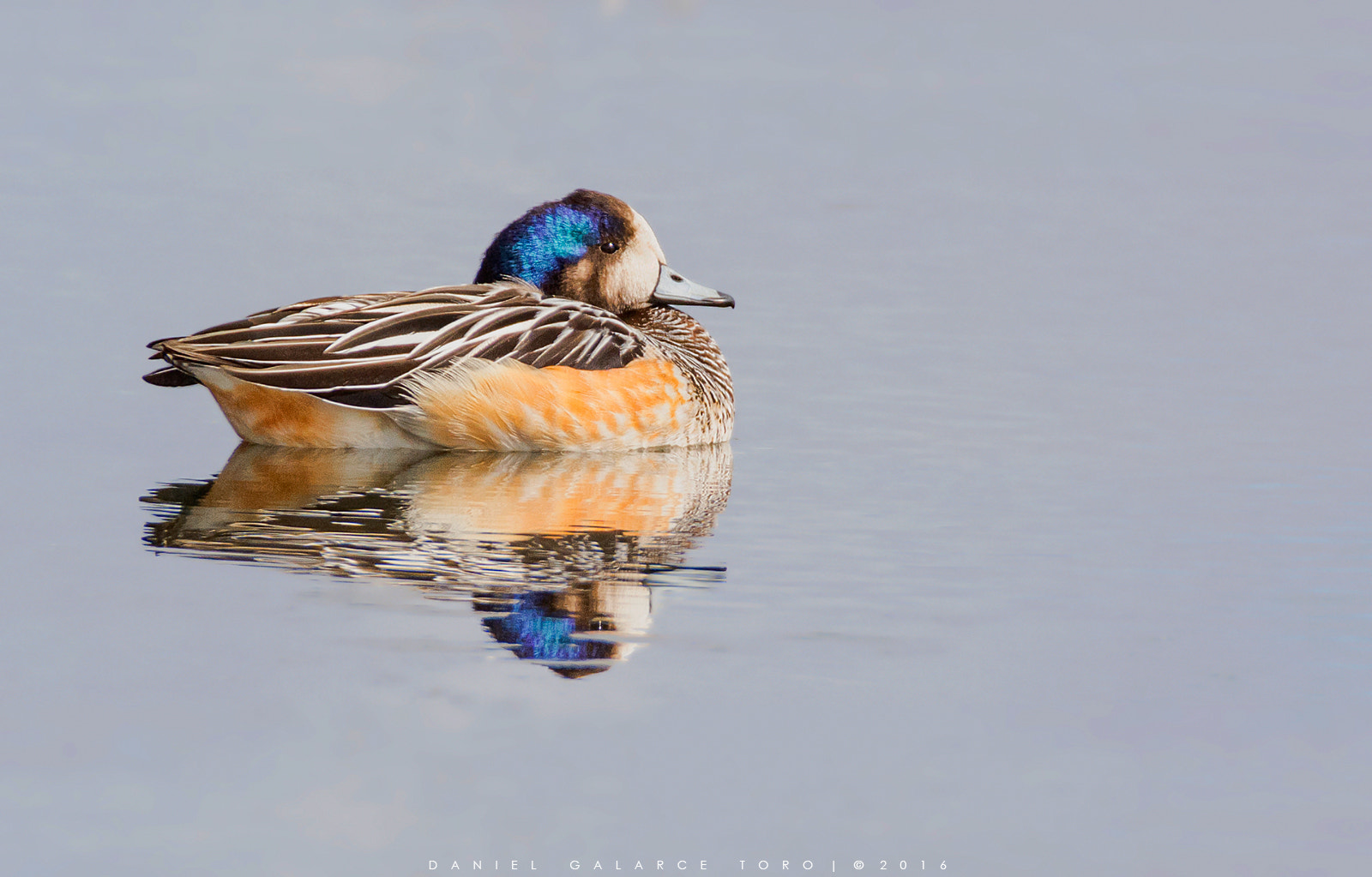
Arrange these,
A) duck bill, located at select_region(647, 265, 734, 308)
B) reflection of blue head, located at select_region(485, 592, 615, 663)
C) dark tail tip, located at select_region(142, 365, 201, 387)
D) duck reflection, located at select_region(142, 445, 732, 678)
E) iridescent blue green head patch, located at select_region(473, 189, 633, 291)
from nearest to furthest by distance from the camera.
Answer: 1. reflection of blue head, located at select_region(485, 592, 615, 663)
2. duck reflection, located at select_region(142, 445, 732, 678)
3. dark tail tip, located at select_region(142, 365, 201, 387)
4. iridescent blue green head patch, located at select_region(473, 189, 633, 291)
5. duck bill, located at select_region(647, 265, 734, 308)

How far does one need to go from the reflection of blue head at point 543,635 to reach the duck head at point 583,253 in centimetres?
416

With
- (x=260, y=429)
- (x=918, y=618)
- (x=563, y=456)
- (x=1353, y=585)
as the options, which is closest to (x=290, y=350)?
(x=260, y=429)

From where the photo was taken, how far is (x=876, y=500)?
9.03 meters

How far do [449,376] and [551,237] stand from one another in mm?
1442

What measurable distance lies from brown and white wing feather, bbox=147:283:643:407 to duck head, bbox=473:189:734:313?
531 mm

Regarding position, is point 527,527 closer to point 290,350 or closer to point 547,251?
point 290,350

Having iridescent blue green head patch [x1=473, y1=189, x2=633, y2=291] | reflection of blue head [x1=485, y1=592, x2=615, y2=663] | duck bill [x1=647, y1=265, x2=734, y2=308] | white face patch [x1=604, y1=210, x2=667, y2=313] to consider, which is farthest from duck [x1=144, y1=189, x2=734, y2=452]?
reflection of blue head [x1=485, y1=592, x2=615, y2=663]

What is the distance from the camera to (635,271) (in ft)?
36.5

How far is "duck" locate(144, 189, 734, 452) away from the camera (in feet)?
31.5

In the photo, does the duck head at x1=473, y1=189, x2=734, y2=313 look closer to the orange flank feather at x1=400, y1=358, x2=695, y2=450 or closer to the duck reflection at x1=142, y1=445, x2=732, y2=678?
the orange flank feather at x1=400, y1=358, x2=695, y2=450

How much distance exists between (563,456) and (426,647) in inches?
138

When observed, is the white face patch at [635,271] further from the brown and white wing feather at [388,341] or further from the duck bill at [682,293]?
the brown and white wing feather at [388,341]

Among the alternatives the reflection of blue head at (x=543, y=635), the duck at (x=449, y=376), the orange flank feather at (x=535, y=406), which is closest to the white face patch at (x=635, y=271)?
the duck at (x=449, y=376)

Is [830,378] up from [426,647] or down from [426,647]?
up
